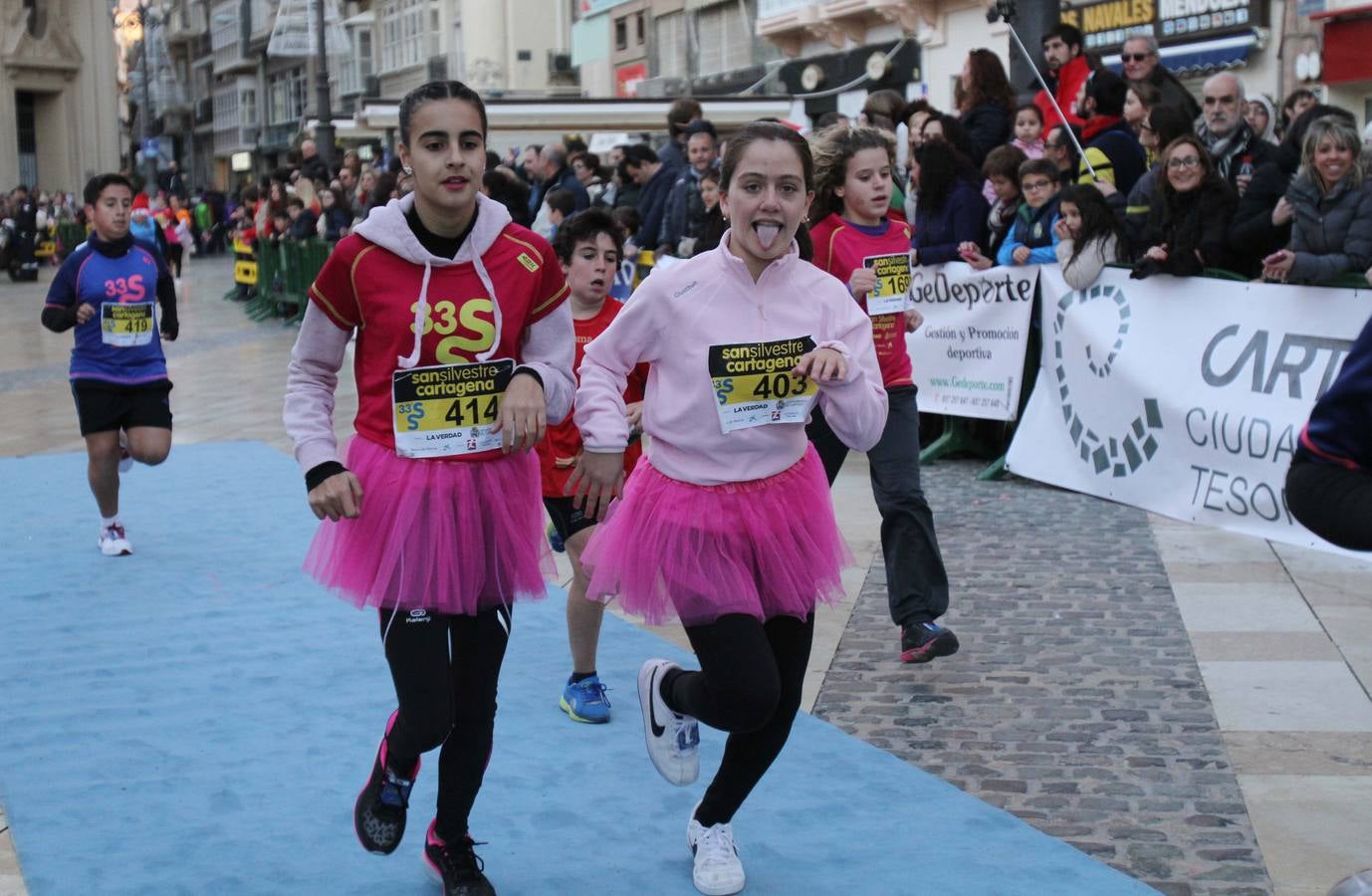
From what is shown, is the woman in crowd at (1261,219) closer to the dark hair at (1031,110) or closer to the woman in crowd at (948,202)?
the woman in crowd at (948,202)

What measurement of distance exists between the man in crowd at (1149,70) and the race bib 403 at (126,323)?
6.26 m

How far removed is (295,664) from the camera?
6.45 metres

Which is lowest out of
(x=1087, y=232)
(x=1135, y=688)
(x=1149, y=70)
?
(x=1135, y=688)

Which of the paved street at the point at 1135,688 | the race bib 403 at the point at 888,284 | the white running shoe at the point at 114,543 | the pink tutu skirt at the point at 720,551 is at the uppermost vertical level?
the race bib 403 at the point at 888,284

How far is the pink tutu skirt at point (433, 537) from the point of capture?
391cm

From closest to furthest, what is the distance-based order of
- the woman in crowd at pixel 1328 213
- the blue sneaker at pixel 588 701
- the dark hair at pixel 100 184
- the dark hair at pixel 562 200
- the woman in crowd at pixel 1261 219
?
1. the blue sneaker at pixel 588 701
2. the woman in crowd at pixel 1328 213
3. the dark hair at pixel 100 184
4. the woman in crowd at pixel 1261 219
5. the dark hair at pixel 562 200

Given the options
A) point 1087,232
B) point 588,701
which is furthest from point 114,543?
point 1087,232

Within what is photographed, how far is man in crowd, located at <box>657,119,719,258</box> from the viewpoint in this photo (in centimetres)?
1169

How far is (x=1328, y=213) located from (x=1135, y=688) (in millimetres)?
3304

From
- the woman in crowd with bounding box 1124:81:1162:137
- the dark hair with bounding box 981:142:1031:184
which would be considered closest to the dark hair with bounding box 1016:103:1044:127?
the woman in crowd with bounding box 1124:81:1162:137

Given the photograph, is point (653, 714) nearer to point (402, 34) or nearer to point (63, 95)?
point (402, 34)

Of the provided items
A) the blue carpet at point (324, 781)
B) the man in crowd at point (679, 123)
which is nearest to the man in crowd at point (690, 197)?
the man in crowd at point (679, 123)

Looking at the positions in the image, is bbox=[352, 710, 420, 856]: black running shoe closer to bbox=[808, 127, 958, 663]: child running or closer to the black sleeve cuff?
the black sleeve cuff

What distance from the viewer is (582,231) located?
19.2 ft
